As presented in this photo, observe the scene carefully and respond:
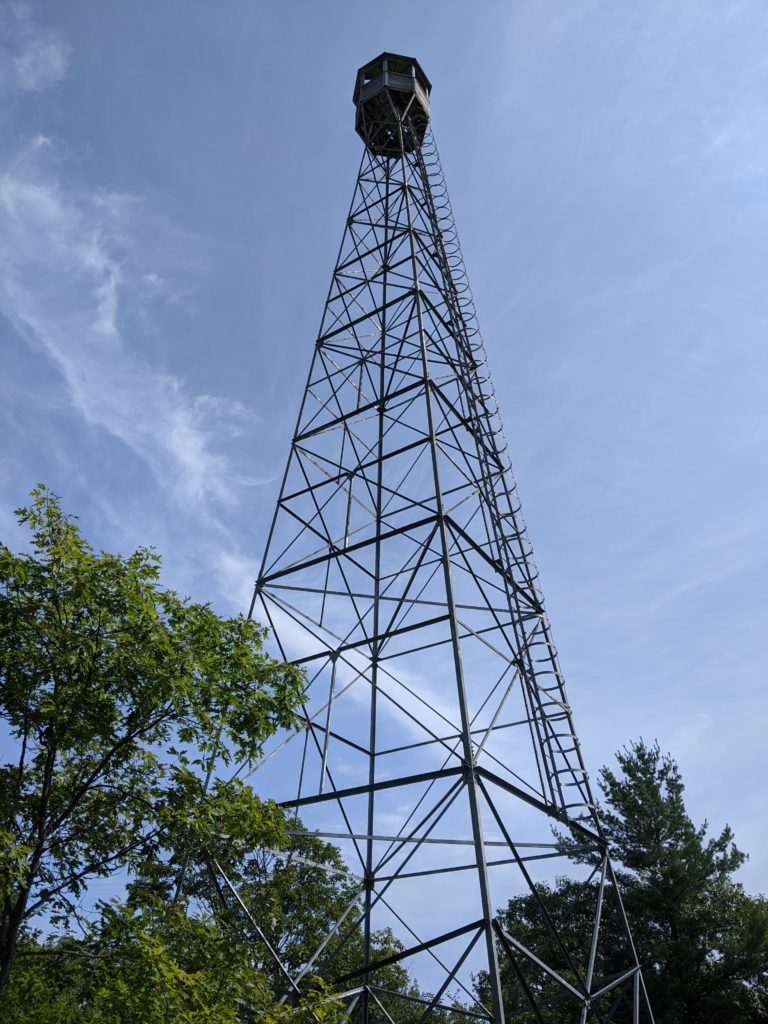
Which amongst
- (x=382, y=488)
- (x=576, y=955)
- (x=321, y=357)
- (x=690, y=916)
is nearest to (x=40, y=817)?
(x=382, y=488)

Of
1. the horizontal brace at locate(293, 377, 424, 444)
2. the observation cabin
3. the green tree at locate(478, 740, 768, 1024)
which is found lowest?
the green tree at locate(478, 740, 768, 1024)

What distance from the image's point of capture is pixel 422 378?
38.2 ft

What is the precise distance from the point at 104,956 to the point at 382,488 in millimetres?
7149

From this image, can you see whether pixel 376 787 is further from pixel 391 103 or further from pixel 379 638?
pixel 391 103

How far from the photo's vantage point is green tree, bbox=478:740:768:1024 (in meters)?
17.9

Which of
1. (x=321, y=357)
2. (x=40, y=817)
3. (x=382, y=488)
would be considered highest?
(x=321, y=357)

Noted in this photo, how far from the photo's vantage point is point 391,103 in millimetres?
16922

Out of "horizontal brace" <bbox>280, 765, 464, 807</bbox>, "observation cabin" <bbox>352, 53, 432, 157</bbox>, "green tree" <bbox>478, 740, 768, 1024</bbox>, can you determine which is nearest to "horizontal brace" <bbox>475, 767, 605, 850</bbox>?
"horizontal brace" <bbox>280, 765, 464, 807</bbox>

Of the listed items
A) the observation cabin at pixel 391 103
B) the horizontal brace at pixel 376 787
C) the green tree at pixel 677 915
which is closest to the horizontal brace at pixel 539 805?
the horizontal brace at pixel 376 787

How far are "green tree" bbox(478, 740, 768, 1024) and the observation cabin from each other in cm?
1733

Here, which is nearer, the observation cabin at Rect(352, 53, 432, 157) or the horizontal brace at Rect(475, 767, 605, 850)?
the horizontal brace at Rect(475, 767, 605, 850)

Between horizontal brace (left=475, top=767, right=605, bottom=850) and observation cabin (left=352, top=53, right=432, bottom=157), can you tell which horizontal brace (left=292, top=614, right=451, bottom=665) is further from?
observation cabin (left=352, top=53, right=432, bottom=157)

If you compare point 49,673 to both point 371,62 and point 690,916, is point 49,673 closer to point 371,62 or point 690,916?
point 371,62

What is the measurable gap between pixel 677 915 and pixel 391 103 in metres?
20.8
